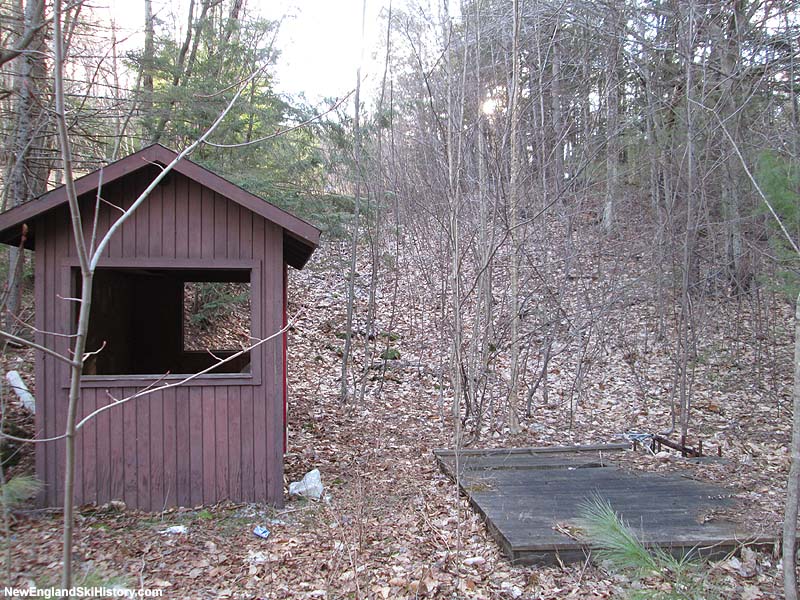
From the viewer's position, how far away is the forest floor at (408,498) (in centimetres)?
369

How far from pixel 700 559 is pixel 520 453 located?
2.89 m

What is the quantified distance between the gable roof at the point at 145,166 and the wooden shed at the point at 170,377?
0.01 m

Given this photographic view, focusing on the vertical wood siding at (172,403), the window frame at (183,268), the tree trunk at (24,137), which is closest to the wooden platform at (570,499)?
the vertical wood siding at (172,403)

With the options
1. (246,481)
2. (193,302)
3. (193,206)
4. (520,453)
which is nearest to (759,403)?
(520,453)

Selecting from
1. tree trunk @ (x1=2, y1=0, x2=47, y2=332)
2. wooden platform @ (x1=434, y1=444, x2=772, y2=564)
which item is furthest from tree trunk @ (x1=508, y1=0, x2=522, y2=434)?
tree trunk @ (x1=2, y1=0, x2=47, y2=332)

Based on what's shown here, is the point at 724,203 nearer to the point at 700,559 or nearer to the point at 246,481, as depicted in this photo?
the point at 700,559

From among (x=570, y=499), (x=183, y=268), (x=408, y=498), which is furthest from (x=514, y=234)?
(x=183, y=268)

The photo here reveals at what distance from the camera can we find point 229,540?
4.41m

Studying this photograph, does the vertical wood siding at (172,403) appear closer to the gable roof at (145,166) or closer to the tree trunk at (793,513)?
the gable roof at (145,166)

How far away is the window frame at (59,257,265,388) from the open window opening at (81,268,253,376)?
0.23 meters

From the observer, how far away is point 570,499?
16.1 ft


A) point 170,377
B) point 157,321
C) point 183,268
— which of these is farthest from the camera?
point 157,321

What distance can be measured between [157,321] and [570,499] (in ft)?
20.6

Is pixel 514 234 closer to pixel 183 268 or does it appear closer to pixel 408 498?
pixel 408 498
